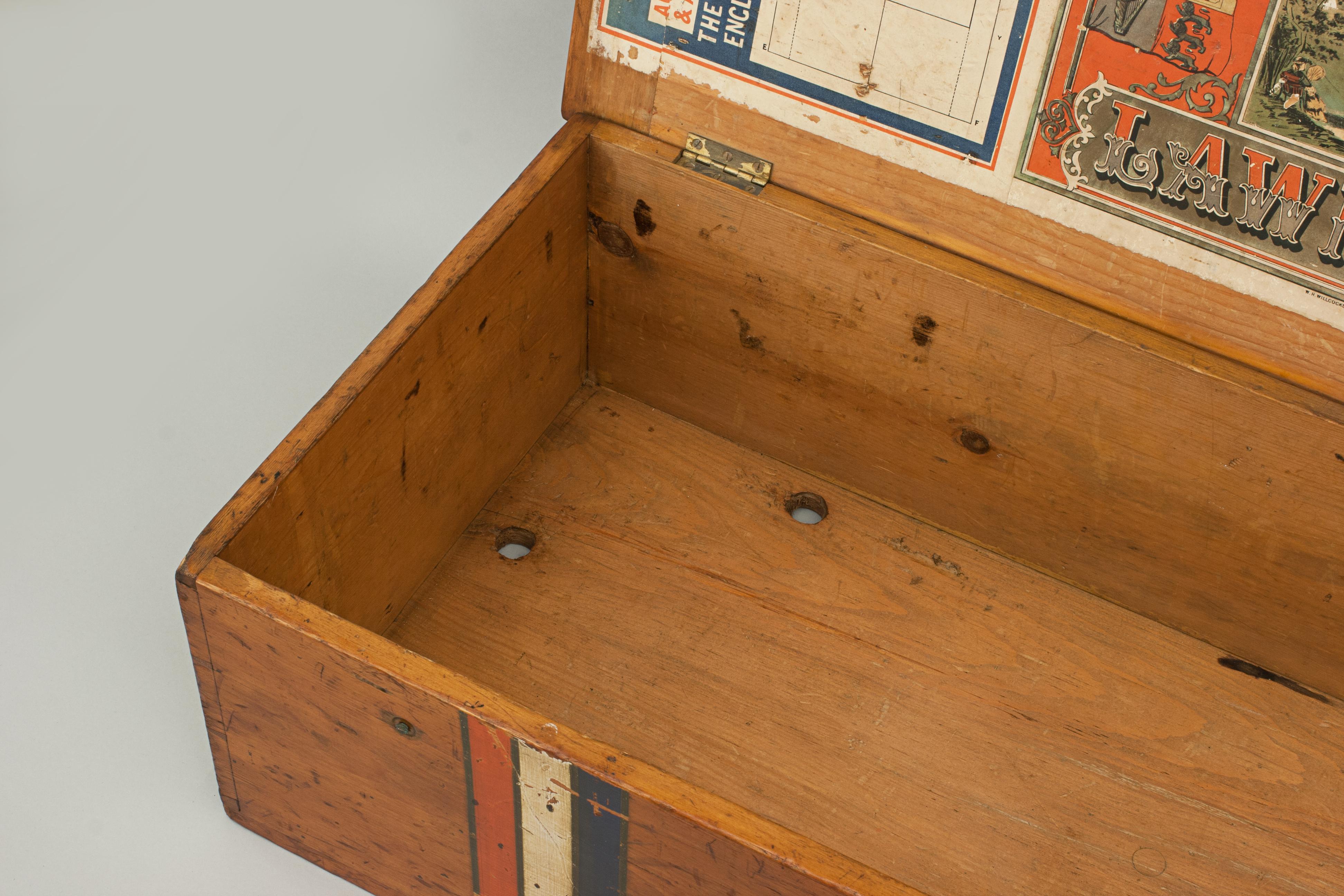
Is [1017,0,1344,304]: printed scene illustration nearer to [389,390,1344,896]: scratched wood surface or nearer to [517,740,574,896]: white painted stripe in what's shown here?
[389,390,1344,896]: scratched wood surface

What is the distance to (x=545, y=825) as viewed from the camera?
1.43 m

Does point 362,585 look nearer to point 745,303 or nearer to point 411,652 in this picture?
point 411,652

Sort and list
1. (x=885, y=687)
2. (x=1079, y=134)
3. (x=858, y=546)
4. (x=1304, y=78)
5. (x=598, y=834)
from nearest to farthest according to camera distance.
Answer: (x=598, y=834) → (x=1304, y=78) → (x=1079, y=134) → (x=885, y=687) → (x=858, y=546)

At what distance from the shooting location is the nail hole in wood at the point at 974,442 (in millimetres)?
1867

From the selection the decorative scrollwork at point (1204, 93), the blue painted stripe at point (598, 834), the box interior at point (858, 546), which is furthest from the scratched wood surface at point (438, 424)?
the decorative scrollwork at point (1204, 93)

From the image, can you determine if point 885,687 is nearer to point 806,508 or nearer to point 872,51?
point 806,508

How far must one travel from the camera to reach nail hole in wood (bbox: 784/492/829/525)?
195 centimetres

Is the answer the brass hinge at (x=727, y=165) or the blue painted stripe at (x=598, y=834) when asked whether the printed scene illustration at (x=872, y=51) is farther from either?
the blue painted stripe at (x=598, y=834)

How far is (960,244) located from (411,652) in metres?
0.73

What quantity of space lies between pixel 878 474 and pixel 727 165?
0.40m

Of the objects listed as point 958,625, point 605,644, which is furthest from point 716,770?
point 958,625

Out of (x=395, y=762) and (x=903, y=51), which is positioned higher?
(x=903, y=51)

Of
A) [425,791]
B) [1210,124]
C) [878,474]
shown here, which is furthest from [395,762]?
[1210,124]

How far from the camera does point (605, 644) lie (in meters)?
1.81
